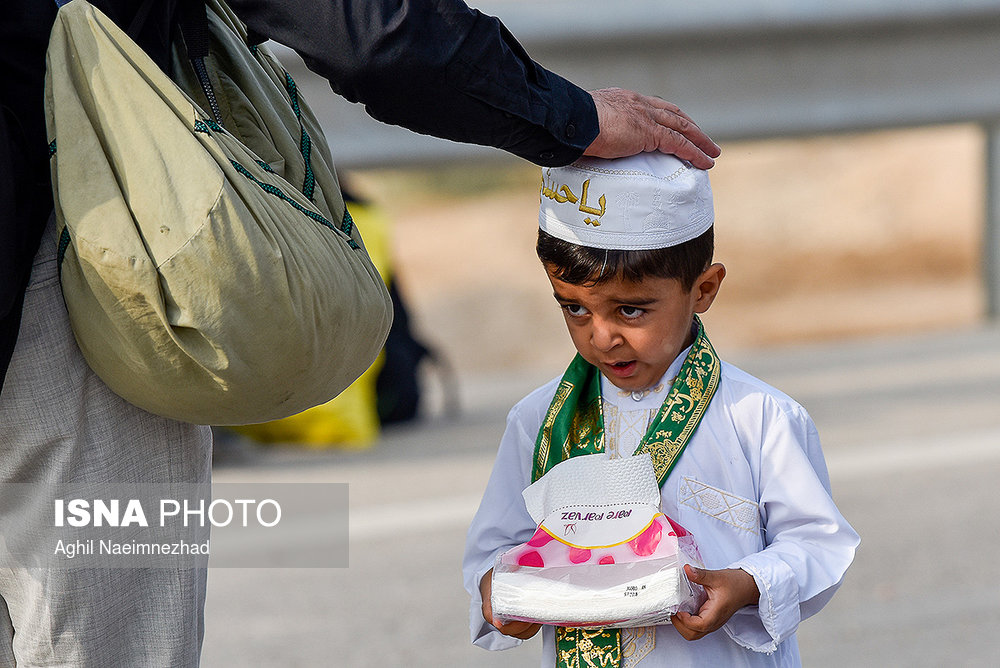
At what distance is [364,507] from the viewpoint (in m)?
5.45

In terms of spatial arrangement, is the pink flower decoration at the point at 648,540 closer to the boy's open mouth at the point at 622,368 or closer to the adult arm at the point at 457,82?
the boy's open mouth at the point at 622,368

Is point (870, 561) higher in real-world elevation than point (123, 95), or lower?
lower

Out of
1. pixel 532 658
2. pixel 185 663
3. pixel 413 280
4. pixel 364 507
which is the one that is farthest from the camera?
pixel 413 280

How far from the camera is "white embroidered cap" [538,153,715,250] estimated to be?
206 centimetres

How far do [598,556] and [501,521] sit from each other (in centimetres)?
33

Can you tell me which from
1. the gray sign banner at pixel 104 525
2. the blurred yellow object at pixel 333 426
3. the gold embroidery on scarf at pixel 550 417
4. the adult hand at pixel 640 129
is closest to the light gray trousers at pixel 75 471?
the gray sign banner at pixel 104 525

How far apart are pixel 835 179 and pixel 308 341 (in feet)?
86.6

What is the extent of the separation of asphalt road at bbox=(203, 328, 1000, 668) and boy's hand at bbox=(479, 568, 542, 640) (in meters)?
1.84

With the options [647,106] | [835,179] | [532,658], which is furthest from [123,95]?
[835,179]

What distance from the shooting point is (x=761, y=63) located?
7.48 meters

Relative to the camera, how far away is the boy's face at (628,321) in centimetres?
210

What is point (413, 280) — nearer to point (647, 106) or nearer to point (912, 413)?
point (912, 413)

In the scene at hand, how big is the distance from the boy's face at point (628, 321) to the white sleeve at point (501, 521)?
24cm

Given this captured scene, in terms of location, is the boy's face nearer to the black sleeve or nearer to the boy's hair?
the boy's hair
